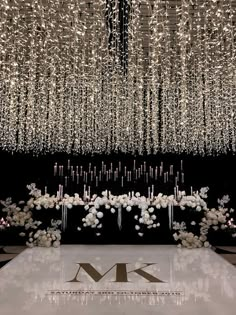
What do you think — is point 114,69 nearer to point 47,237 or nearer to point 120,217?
point 120,217

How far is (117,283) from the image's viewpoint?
17.7 feet

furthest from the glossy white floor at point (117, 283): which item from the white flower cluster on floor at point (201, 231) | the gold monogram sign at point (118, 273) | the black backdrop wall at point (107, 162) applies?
the black backdrop wall at point (107, 162)

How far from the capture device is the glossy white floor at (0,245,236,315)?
14.0ft

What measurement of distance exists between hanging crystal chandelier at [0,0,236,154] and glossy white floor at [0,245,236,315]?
3.23 m

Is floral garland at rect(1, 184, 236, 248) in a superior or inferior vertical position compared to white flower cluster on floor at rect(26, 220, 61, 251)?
superior

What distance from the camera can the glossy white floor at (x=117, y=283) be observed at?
168 inches

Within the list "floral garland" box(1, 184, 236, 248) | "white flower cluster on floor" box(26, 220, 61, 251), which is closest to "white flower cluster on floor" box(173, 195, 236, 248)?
"floral garland" box(1, 184, 236, 248)

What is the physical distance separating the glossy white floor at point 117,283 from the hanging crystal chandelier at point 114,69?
10.6ft

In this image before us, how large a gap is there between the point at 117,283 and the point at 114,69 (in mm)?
4039

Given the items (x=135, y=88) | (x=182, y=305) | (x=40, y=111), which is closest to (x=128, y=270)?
(x=182, y=305)

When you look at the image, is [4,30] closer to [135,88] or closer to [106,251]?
[135,88]

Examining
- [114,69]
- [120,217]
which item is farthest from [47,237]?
[114,69]

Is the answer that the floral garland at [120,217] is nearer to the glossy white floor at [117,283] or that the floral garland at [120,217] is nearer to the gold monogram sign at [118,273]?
the glossy white floor at [117,283]

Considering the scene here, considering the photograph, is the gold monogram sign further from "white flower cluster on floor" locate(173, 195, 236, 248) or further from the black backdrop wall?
the black backdrop wall
